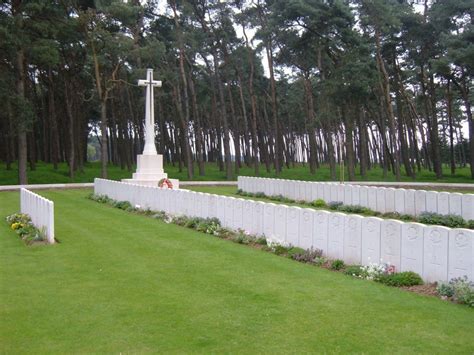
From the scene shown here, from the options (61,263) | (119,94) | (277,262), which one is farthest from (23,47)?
(277,262)

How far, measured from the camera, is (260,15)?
3644 cm

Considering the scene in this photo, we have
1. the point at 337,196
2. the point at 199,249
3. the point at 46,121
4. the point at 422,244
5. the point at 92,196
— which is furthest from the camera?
the point at 46,121

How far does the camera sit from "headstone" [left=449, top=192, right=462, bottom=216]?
592 inches

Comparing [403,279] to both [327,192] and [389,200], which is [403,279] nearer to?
[389,200]

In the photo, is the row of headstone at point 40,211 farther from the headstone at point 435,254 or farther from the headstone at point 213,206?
the headstone at point 435,254

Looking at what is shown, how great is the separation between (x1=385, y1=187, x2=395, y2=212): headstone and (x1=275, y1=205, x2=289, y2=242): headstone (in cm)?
753

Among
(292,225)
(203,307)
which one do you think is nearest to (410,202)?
(292,225)

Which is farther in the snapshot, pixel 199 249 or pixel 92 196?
pixel 92 196

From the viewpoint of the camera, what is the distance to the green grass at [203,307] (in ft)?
17.3

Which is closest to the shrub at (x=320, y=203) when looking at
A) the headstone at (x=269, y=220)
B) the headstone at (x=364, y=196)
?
the headstone at (x=364, y=196)

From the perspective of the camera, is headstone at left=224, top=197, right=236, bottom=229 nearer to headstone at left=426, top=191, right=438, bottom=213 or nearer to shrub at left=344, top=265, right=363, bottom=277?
shrub at left=344, top=265, right=363, bottom=277

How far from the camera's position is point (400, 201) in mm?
16828

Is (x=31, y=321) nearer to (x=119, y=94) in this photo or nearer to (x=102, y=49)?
(x=102, y=49)

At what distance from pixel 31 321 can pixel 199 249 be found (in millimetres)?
4667
